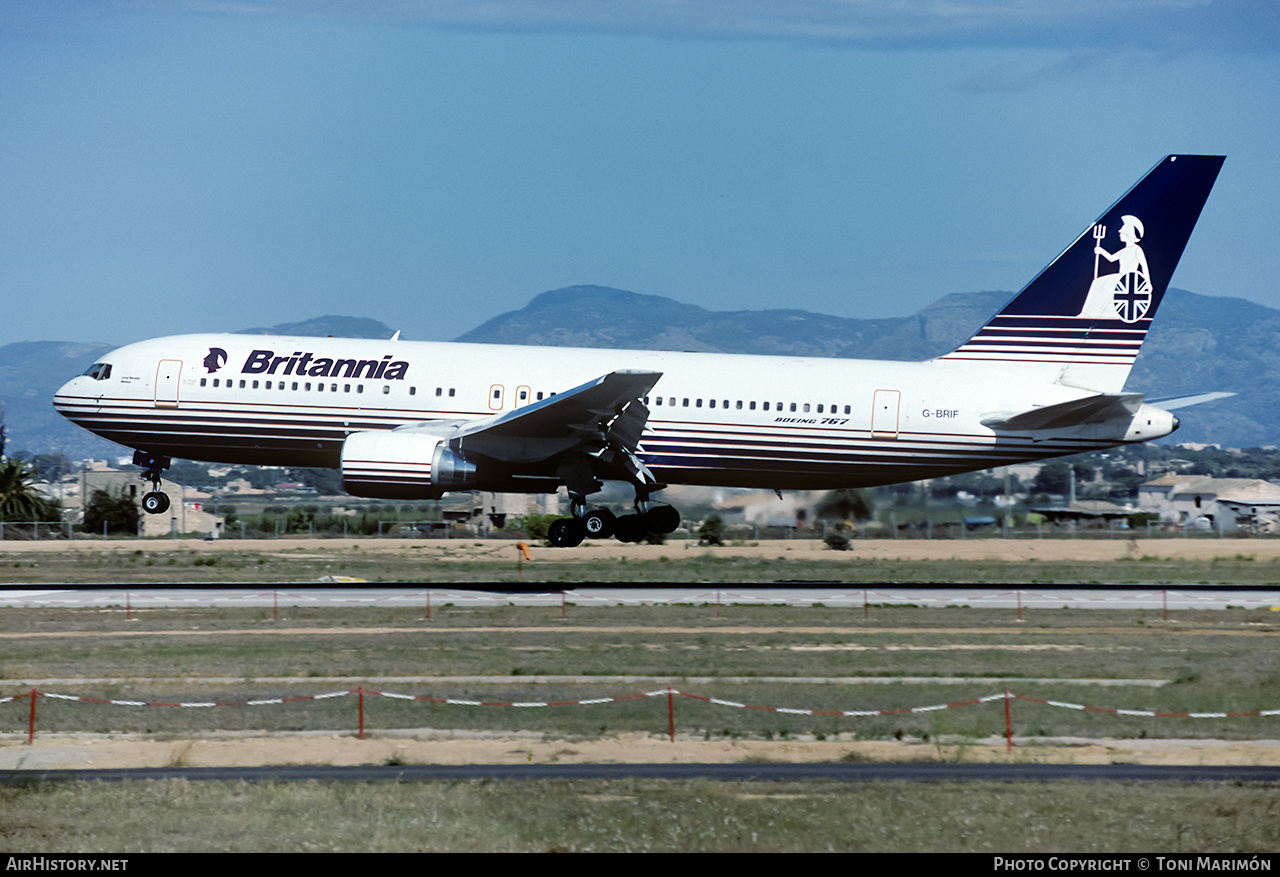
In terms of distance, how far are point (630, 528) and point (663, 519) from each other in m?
1.71

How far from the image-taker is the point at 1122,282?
1480 inches

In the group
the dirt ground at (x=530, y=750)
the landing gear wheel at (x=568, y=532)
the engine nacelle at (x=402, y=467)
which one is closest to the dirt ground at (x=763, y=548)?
the landing gear wheel at (x=568, y=532)

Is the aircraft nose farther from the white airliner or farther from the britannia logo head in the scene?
the britannia logo head

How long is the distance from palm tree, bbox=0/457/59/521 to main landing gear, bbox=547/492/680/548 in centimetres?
4697

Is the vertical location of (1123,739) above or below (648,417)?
below

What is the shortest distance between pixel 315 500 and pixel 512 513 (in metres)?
24.1

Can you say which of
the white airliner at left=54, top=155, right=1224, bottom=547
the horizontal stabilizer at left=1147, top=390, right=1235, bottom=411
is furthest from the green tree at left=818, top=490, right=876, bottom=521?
the horizontal stabilizer at left=1147, top=390, right=1235, bottom=411

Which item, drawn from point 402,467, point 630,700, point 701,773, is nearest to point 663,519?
point 402,467

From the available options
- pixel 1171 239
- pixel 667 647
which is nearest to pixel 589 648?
pixel 667 647

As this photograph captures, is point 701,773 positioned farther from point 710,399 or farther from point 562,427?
point 710,399

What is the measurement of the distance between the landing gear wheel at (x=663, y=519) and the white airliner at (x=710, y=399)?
13 cm

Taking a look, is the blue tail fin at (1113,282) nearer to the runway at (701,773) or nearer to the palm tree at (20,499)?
the runway at (701,773)

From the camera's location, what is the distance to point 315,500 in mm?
96500
